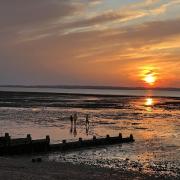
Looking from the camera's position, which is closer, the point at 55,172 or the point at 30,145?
the point at 55,172

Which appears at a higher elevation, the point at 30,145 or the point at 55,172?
the point at 30,145

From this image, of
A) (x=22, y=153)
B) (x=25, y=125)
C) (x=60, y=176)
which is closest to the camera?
(x=60, y=176)

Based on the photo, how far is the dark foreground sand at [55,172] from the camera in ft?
71.2

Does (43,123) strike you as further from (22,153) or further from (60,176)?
(60,176)

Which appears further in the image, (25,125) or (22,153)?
(25,125)

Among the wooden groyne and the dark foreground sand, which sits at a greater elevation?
the wooden groyne

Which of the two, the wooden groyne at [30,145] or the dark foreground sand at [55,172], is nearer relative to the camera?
the dark foreground sand at [55,172]

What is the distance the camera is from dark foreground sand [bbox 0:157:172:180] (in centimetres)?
2170

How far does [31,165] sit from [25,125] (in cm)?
2925

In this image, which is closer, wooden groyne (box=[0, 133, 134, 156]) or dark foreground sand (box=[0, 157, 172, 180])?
dark foreground sand (box=[0, 157, 172, 180])

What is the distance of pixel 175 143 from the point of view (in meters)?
40.8

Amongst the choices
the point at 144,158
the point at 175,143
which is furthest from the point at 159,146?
the point at 144,158

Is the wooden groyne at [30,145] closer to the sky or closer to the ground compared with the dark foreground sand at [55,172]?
closer to the sky

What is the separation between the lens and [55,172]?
23.7 m
